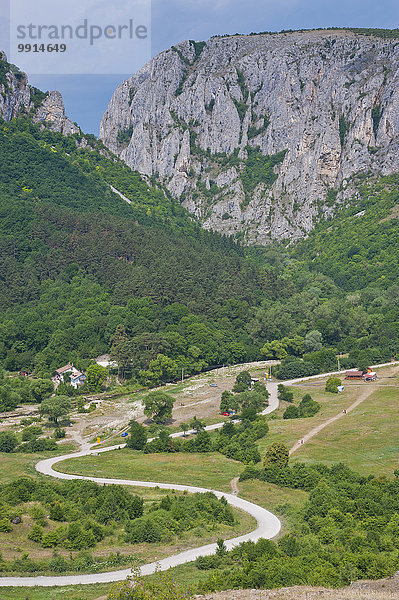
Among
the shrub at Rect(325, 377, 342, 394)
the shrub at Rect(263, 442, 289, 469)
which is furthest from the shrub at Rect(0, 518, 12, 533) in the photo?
the shrub at Rect(325, 377, 342, 394)

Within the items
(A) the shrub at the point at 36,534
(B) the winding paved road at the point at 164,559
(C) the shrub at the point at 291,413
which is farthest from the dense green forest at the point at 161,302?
(A) the shrub at the point at 36,534

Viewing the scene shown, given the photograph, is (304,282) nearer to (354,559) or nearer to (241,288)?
(241,288)

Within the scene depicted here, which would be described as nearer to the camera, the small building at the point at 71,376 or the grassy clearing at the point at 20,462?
the grassy clearing at the point at 20,462

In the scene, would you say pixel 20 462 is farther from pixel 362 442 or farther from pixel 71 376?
pixel 362 442

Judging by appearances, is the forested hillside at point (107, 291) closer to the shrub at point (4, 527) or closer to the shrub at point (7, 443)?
the shrub at point (7, 443)

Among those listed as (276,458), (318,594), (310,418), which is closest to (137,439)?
(276,458)
